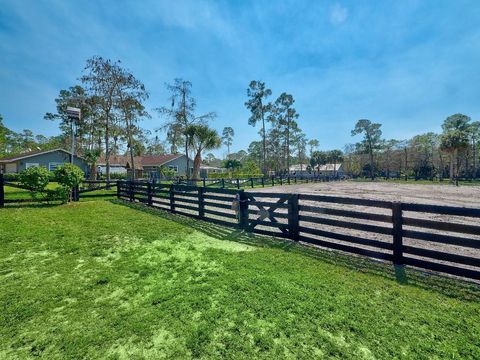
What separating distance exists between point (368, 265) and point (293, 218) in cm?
194

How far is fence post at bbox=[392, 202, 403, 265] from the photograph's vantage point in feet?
13.8

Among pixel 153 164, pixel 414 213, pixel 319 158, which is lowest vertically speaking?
pixel 414 213

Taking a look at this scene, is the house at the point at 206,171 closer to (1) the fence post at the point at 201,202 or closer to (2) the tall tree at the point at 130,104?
(2) the tall tree at the point at 130,104

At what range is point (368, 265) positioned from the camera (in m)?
4.16

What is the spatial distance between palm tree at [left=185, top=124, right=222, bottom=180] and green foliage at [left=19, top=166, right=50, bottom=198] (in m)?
14.7

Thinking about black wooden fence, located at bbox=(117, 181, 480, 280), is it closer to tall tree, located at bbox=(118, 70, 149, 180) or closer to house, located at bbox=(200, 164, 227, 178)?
tall tree, located at bbox=(118, 70, 149, 180)

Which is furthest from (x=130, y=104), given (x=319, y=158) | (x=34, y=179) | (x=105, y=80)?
(x=319, y=158)

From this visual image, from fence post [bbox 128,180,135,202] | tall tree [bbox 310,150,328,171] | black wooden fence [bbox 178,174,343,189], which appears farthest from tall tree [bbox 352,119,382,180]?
fence post [bbox 128,180,135,202]

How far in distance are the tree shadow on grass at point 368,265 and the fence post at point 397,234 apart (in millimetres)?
169

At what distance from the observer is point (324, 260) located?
441 cm

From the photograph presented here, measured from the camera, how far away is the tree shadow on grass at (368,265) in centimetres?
331

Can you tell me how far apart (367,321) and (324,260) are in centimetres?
183

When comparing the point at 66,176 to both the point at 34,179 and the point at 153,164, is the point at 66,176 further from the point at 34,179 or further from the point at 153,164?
the point at 153,164

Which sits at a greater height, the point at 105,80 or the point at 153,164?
the point at 105,80
